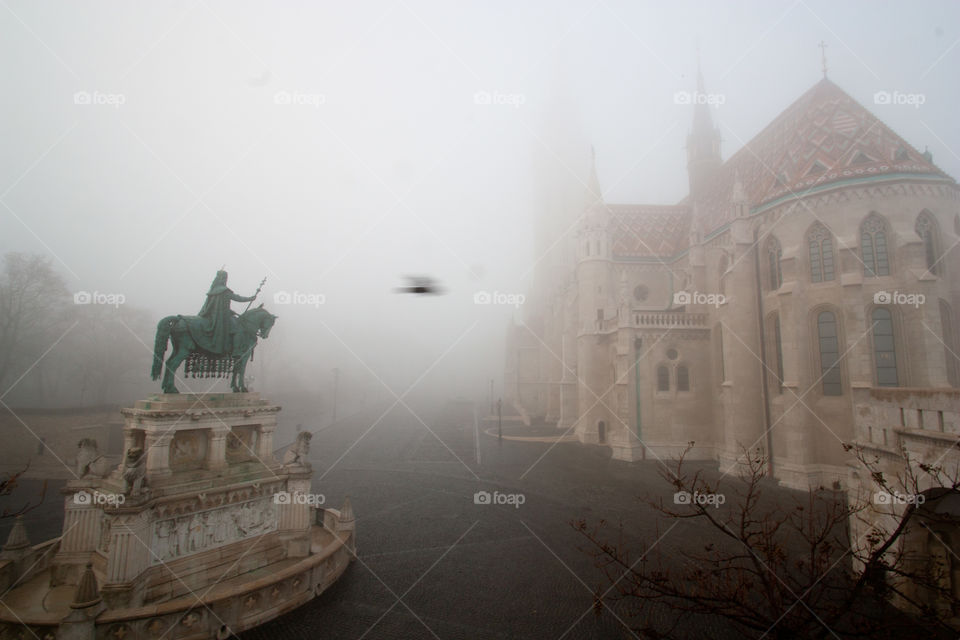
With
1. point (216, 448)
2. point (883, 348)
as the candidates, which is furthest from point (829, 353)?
point (216, 448)

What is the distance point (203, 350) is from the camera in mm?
10383

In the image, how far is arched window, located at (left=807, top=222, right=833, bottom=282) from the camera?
2097 cm

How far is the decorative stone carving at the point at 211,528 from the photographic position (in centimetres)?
872

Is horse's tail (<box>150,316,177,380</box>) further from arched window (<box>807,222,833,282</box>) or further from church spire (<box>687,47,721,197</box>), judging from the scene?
church spire (<box>687,47,721,197</box>)

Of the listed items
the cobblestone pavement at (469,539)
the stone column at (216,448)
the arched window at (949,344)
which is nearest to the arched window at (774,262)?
the arched window at (949,344)

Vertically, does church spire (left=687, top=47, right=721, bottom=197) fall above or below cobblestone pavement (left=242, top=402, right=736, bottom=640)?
above

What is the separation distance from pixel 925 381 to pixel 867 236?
6.42 meters

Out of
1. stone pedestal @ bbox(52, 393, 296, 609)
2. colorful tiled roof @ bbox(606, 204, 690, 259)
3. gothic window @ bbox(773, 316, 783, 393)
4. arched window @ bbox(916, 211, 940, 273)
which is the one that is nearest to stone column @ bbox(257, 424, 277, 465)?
stone pedestal @ bbox(52, 393, 296, 609)

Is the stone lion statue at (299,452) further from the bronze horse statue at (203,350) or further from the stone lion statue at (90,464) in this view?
the stone lion statue at (90,464)

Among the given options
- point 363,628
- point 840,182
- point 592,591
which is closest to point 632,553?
point 592,591

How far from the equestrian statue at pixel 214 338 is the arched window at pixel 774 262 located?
76.7 ft

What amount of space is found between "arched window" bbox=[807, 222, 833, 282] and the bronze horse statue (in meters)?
23.0

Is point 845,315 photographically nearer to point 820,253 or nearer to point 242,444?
point 820,253

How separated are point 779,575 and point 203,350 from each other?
1416cm
